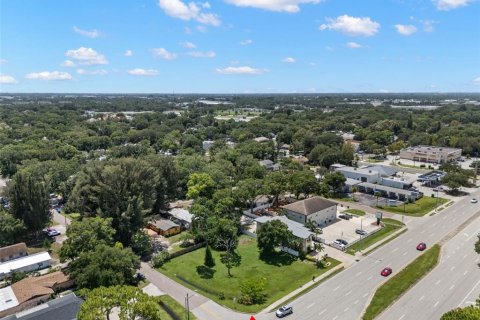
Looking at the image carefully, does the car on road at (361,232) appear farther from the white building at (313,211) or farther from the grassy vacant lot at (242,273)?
the grassy vacant lot at (242,273)

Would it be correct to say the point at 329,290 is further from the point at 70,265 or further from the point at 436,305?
the point at 70,265

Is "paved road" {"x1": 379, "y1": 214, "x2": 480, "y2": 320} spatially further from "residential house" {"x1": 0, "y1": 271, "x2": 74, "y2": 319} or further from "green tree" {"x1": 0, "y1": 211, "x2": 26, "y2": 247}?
"green tree" {"x1": 0, "y1": 211, "x2": 26, "y2": 247}

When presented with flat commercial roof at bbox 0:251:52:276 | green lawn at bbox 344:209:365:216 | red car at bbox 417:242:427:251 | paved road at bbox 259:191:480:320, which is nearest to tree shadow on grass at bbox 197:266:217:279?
paved road at bbox 259:191:480:320

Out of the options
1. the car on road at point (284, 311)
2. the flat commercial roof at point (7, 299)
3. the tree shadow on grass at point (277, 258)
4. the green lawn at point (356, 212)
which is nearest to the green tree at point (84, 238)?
the flat commercial roof at point (7, 299)

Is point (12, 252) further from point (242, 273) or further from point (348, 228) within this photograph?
point (348, 228)

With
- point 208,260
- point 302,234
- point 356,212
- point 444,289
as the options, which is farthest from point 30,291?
point 356,212

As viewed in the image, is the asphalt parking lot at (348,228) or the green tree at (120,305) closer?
the green tree at (120,305)
